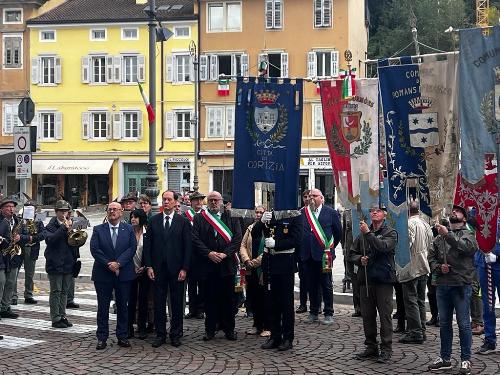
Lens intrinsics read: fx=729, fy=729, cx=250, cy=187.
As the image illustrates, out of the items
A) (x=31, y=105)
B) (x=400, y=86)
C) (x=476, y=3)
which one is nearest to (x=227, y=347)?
(x=400, y=86)

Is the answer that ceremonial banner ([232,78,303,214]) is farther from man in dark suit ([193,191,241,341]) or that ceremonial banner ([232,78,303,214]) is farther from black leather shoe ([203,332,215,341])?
black leather shoe ([203,332,215,341])

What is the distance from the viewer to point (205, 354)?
390 inches

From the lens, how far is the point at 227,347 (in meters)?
10.4

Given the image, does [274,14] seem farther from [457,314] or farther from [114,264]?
[457,314]

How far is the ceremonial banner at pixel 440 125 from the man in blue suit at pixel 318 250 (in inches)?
115

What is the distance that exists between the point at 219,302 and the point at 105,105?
3605 centimetres

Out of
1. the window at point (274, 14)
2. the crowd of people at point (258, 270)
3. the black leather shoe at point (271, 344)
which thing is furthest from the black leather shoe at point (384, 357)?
the window at point (274, 14)

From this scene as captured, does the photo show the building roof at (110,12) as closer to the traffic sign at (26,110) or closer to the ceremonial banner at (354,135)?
the traffic sign at (26,110)

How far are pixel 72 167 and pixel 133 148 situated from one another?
4.06 meters

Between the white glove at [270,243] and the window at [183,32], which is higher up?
the window at [183,32]

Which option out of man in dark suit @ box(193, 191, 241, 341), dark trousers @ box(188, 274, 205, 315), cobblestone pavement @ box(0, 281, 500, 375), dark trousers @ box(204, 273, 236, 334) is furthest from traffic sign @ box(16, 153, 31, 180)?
dark trousers @ box(204, 273, 236, 334)

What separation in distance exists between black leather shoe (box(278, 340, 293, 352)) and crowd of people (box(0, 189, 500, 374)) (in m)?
0.01

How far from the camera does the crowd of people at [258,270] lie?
9.10 metres

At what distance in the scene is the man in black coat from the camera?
33.4 feet
